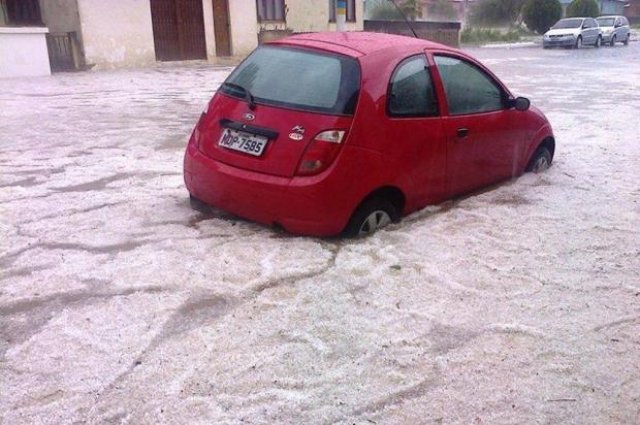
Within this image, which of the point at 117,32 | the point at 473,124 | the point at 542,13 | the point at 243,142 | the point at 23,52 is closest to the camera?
the point at 243,142

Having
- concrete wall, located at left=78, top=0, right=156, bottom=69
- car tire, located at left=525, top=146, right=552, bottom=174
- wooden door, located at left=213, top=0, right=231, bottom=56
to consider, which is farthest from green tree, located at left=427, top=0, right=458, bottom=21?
car tire, located at left=525, top=146, right=552, bottom=174

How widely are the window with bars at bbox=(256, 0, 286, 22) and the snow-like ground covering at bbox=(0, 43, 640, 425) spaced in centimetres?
1920

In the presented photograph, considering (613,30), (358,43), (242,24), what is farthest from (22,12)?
(613,30)

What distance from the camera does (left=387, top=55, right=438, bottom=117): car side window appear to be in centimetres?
457

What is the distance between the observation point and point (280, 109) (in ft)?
14.2

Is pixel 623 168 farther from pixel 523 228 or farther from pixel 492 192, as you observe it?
pixel 523 228

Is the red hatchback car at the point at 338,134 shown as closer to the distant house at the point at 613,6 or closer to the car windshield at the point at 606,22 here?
the car windshield at the point at 606,22

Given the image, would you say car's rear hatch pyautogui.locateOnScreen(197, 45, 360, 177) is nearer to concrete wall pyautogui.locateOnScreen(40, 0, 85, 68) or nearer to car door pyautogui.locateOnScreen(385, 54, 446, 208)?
car door pyautogui.locateOnScreen(385, 54, 446, 208)

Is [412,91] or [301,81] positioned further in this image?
[412,91]

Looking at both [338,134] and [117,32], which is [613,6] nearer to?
[117,32]

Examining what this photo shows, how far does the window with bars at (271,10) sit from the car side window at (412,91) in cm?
2041

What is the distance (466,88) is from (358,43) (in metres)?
1.14

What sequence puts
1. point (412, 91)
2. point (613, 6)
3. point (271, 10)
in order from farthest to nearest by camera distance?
point (613, 6), point (271, 10), point (412, 91)

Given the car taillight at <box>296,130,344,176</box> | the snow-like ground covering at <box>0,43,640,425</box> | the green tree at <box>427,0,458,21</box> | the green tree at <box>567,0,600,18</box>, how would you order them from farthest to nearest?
1. the green tree at <box>427,0,458,21</box>
2. the green tree at <box>567,0,600,18</box>
3. the car taillight at <box>296,130,344,176</box>
4. the snow-like ground covering at <box>0,43,640,425</box>
